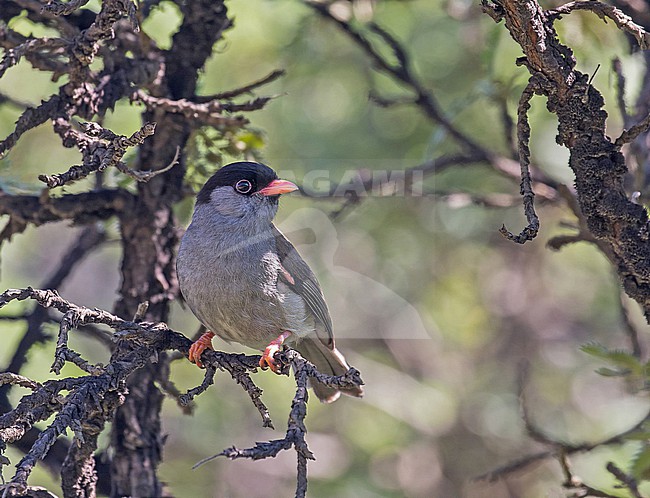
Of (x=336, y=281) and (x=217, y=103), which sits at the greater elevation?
(x=336, y=281)

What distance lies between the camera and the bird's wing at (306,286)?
418 cm

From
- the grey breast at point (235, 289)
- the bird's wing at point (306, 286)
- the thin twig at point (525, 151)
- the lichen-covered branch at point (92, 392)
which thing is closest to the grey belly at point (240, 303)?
the grey breast at point (235, 289)

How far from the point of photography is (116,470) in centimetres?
366

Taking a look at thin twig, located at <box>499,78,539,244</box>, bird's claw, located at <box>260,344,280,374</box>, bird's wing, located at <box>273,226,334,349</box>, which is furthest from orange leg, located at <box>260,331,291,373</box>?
thin twig, located at <box>499,78,539,244</box>

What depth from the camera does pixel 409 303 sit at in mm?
8320

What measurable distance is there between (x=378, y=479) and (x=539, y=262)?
8.73 feet

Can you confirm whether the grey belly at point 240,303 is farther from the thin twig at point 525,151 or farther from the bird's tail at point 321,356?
the thin twig at point 525,151

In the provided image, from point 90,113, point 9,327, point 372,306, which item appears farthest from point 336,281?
point 90,113

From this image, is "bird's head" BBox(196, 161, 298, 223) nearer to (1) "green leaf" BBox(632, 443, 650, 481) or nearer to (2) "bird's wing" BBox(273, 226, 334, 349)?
(2) "bird's wing" BBox(273, 226, 334, 349)

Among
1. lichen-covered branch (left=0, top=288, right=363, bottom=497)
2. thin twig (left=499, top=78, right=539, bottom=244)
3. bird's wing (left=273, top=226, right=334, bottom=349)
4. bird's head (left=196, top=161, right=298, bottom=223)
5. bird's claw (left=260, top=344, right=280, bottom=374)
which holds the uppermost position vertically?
bird's head (left=196, top=161, right=298, bottom=223)

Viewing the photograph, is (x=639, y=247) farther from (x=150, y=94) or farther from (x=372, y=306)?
(x=372, y=306)

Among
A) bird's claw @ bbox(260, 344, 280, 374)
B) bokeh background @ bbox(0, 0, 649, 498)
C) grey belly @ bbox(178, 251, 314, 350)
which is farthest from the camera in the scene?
bokeh background @ bbox(0, 0, 649, 498)

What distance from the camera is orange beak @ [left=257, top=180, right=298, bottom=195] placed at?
4.28 meters

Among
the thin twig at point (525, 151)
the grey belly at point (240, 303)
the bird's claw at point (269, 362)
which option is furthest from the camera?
the grey belly at point (240, 303)
